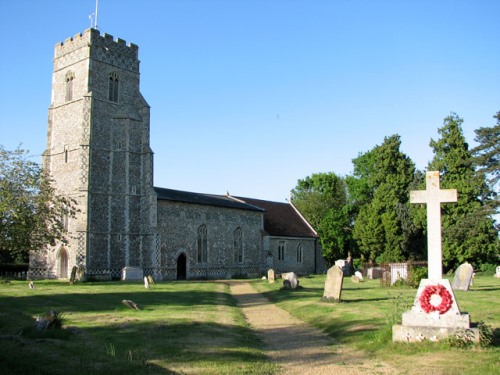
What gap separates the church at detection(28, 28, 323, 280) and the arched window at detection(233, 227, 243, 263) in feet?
7.14

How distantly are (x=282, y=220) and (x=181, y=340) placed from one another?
39.6 m

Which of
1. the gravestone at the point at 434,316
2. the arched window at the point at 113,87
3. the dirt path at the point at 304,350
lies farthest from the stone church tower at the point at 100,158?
the gravestone at the point at 434,316

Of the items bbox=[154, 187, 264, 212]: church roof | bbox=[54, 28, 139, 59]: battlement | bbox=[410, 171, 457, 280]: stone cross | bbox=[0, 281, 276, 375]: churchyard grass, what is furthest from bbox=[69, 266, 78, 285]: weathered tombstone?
bbox=[410, 171, 457, 280]: stone cross

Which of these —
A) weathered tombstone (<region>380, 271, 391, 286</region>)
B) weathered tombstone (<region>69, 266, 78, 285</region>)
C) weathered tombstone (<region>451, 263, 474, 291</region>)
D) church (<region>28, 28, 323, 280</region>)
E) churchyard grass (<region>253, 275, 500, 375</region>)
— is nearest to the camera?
churchyard grass (<region>253, 275, 500, 375</region>)

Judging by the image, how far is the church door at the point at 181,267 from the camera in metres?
37.5

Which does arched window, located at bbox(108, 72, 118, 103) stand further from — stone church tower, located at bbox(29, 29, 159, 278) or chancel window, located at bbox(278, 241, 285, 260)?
chancel window, located at bbox(278, 241, 285, 260)

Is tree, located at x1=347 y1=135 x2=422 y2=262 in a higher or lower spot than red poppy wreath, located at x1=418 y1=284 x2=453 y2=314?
higher

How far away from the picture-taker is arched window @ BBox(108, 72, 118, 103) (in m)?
36.3

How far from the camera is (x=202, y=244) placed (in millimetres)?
39000

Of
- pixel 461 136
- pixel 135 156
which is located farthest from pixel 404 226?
pixel 135 156

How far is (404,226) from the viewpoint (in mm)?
45469

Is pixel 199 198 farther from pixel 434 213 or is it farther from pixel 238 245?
pixel 434 213

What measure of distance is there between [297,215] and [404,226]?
11.9 metres

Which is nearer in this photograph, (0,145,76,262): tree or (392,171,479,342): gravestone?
(392,171,479,342): gravestone
